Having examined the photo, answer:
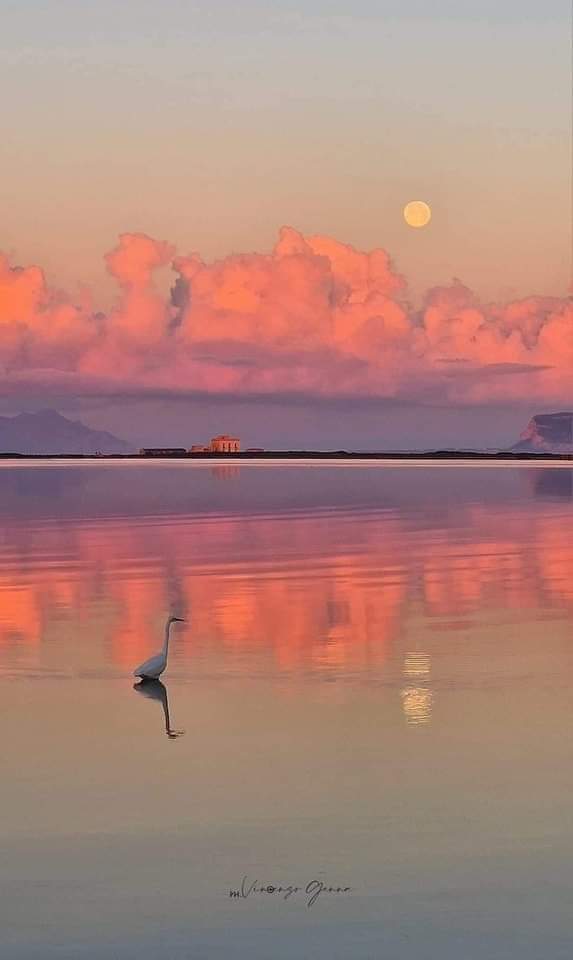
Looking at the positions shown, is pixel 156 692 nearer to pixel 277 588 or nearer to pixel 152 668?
pixel 152 668

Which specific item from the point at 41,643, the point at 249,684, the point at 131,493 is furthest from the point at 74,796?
the point at 131,493

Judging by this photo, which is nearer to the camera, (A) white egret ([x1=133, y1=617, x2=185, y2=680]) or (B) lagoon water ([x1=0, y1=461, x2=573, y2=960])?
(B) lagoon water ([x1=0, y1=461, x2=573, y2=960])

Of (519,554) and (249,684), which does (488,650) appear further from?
(519,554)

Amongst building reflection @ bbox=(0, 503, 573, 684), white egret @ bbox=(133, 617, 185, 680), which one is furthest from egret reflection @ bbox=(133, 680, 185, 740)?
building reflection @ bbox=(0, 503, 573, 684)

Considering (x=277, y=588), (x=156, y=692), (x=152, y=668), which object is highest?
(x=152, y=668)

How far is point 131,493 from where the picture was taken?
461 feet

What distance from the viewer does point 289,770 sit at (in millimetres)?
20062

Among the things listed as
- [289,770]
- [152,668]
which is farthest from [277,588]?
[289,770]

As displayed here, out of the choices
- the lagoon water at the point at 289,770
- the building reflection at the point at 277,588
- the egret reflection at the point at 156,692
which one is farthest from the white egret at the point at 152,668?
the building reflection at the point at 277,588

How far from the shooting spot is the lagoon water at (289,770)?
47.3ft

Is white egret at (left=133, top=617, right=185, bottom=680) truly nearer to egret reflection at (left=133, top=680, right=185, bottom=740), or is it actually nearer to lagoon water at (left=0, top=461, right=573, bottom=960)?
egret reflection at (left=133, top=680, right=185, bottom=740)

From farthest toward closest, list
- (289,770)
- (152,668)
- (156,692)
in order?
1. (152,668)
2. (156,692)
3. (289,770)

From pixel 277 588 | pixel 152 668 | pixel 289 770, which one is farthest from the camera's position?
pixel 277 588

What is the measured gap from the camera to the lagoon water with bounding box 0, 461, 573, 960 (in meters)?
14.4
